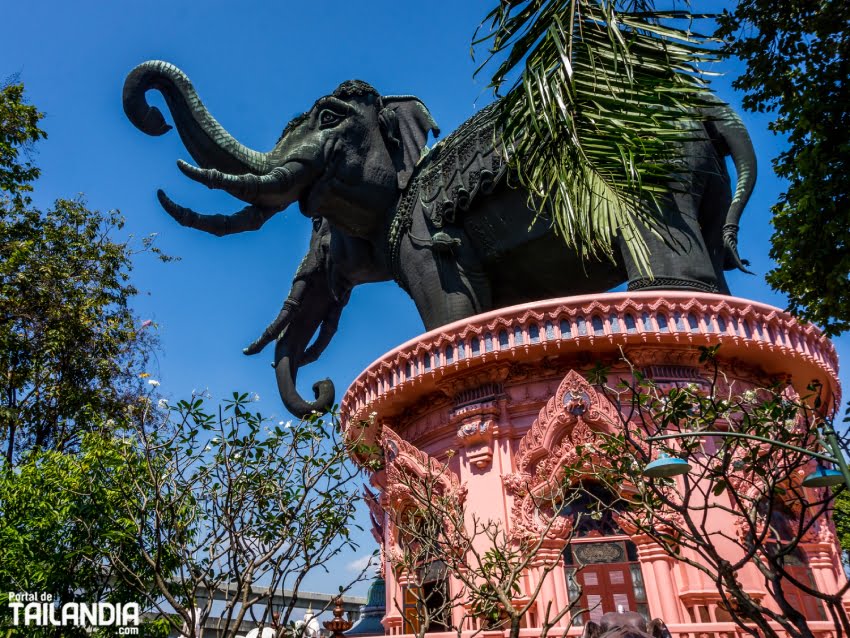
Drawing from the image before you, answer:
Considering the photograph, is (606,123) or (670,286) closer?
(606,123)

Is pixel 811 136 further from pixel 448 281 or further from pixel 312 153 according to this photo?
pixel 312 153

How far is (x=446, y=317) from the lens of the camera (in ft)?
41.0

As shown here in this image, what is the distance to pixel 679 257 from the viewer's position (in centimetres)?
1092

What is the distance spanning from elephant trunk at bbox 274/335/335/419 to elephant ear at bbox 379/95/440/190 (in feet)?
15.3

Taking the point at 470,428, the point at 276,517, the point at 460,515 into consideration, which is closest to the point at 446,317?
the point at 470,428

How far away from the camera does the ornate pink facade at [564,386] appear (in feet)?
31.3

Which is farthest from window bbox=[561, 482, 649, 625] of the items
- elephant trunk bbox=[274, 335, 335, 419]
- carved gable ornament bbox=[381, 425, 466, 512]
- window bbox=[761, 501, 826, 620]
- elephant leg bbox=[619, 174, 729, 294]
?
elephant trunk bbox=[274, 335, 335, 419]

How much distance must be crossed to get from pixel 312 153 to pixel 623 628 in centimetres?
979

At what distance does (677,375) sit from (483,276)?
12.8ft

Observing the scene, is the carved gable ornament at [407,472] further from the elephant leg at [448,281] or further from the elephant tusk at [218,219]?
the elephant tusk at [218,219]

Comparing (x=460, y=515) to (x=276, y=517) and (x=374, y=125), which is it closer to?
(x=276, y=517)

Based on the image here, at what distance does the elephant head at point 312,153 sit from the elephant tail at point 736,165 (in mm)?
5596

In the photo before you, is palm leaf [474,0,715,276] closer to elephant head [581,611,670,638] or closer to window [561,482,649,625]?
elephant head [581,611,670,638]

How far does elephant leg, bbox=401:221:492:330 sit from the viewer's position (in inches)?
495
